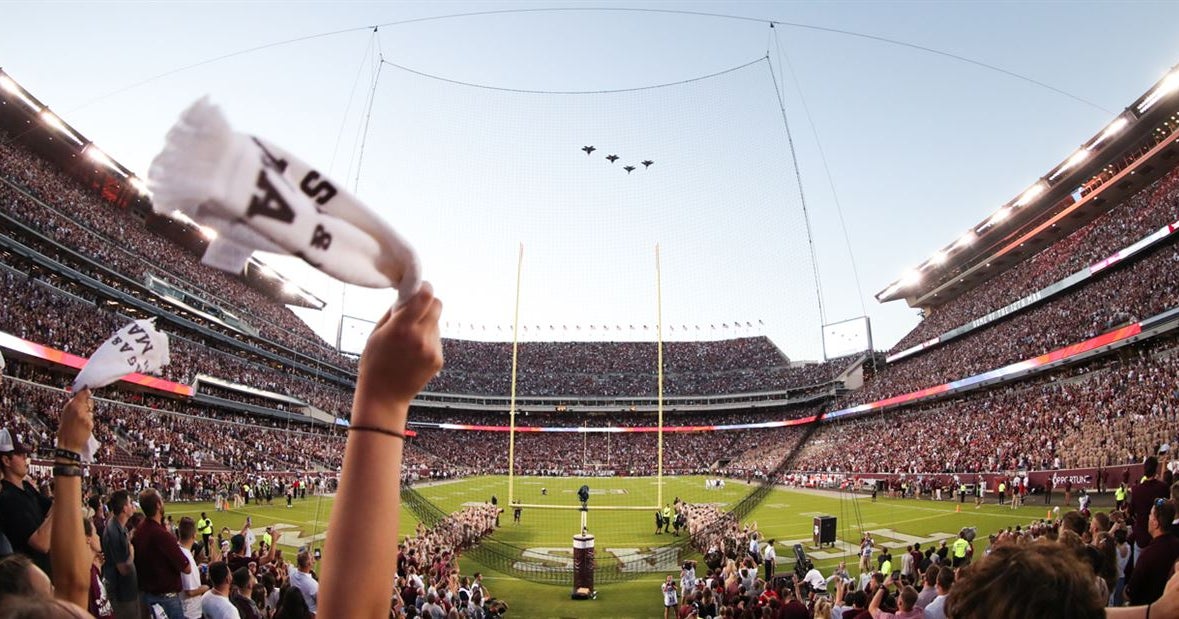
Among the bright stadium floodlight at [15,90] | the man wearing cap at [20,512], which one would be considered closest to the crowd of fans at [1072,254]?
the man wearing cap at [20,512]

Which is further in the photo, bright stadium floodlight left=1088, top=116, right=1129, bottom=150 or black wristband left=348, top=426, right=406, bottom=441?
bright stadium floodlight left=1088, top=116, right=1129, bottom=150

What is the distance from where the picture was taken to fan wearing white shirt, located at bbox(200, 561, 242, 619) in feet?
14.3

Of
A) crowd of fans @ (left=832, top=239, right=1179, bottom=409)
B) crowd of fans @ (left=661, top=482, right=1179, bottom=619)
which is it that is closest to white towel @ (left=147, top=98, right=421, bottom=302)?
crowd of fans @ (left=661, top=482, right=1179, bottom=619)

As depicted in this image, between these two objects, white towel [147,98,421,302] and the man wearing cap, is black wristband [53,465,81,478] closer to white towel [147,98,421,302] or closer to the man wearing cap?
the man wearing cap

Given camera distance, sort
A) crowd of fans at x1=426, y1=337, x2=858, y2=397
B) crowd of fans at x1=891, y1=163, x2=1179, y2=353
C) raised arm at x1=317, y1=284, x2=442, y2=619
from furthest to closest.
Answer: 1. crowd of fans at x1=426, y1=337, x2=858, y2=397
2. crowd of fans at x1=891, y1=163, x2=1179, y2=353
3. raised arm at x1=317, y1=284, x2=442, y2=619

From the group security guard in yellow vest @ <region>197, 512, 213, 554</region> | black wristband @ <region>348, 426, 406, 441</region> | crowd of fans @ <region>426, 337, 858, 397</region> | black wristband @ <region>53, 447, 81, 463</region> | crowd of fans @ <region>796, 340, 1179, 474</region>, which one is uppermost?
crowd of fans @ <region>426, 337, 858, 397</region>

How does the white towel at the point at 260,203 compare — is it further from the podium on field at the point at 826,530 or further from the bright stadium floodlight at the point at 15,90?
the bright stadium floodlight at the point at 15,90

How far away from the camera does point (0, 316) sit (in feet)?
79.3

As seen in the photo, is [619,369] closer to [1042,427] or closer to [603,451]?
[603,451]

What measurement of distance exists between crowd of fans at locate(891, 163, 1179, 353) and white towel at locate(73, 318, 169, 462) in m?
37.7

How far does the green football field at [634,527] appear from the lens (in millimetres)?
14250

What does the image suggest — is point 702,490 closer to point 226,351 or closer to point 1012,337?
point 1012,337

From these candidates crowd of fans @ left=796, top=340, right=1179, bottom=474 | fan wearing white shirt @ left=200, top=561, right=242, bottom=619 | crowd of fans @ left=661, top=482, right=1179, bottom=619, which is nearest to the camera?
crowd of fans @ left=661, top=482, right=1179, bottom=619

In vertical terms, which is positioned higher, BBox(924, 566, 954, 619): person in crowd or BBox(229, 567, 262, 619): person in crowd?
BBox(924, 566, 954, 619): person in crowd
